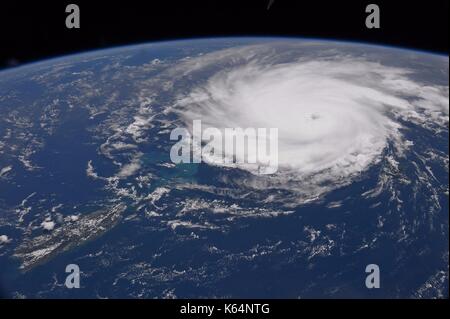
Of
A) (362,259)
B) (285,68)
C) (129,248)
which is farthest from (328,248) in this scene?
(285,68)

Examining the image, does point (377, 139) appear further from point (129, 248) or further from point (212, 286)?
point (129, 248)

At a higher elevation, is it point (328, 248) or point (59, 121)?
point (59, 121)

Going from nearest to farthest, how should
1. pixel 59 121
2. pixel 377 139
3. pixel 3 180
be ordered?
pixel 3 180
pixel 377 139
pixel 59 121

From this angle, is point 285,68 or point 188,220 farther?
point 285,68

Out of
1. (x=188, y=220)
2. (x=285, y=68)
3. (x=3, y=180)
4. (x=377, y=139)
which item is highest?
(x=285, y=68)

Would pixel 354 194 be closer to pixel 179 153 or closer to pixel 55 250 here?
pixel 179 153
